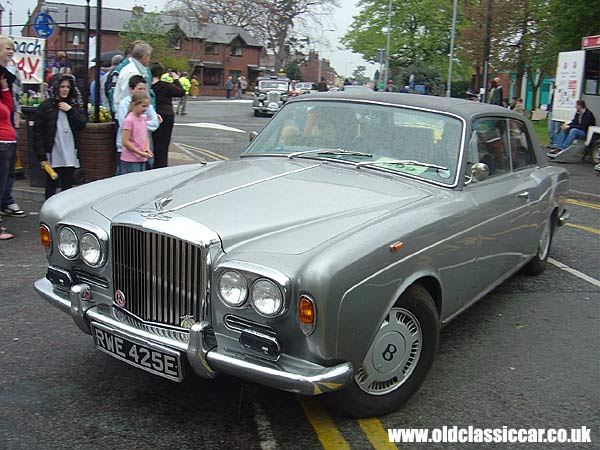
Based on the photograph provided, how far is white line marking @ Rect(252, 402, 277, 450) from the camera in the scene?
3.13m

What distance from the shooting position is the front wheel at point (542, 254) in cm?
608

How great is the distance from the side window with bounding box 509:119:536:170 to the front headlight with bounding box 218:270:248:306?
3.28m

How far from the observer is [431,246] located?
12.0 ft

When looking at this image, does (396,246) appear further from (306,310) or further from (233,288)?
(233,288)

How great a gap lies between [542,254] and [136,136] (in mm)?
4490

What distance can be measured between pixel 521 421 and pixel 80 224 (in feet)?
8.61

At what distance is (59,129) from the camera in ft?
24.0

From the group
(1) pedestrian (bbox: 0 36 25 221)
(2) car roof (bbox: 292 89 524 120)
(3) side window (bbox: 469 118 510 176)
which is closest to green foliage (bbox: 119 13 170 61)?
(1) pedestrian (bbox: 0 36 25 221)

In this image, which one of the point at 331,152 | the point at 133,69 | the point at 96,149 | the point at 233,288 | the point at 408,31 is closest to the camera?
the point at 233,288

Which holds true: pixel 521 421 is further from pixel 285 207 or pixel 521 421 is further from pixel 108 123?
pixel 108 123

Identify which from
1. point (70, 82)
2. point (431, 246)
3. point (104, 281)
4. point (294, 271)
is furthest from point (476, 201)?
point (70, 82)

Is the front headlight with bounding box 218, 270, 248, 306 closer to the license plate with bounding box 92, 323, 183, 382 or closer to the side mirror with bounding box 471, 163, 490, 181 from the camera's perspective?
the license plate with bounding box 92, 323, 183, 382

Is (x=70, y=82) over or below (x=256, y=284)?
over

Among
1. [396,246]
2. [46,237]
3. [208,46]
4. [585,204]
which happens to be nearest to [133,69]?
[46,237]
